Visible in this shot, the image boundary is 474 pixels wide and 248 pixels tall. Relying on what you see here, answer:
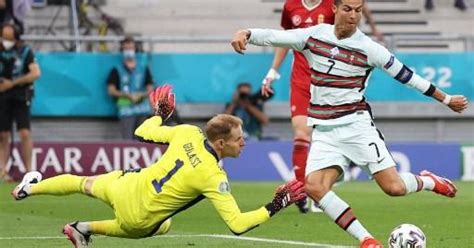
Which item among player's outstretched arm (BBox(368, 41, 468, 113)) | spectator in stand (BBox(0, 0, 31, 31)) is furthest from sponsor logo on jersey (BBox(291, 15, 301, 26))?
spectator in stand (BBox(0, 0, 31, 31))

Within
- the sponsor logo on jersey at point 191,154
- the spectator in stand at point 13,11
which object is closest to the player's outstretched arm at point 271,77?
the sponsor logo on jersey at point 191,154

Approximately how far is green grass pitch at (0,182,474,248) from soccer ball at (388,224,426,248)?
3.48ft

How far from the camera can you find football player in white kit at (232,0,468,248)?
10.7m

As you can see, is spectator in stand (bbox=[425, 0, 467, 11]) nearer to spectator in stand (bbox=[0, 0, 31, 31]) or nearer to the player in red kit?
spectator in stand (bbox=[0, 0, 31, 31])

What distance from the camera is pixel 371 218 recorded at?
46.2 ft

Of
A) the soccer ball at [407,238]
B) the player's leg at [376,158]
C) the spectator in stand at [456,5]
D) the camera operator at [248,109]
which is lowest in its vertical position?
the camera operator at [248,109]

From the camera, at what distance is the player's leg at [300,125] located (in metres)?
14.2

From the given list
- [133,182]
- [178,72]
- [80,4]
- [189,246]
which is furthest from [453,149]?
[133,182]

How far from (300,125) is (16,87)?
21.1 ft

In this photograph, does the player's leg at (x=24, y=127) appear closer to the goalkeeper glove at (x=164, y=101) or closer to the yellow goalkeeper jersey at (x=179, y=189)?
the goalkeeper glove at (x=164, y=101)

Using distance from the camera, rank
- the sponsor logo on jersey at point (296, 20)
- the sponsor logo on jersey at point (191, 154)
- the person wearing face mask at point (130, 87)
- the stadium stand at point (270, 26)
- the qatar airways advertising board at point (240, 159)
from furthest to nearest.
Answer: the stadium stand at point (270, 26) → the person wearing face mask at point (130, 87) → the qatar airways advertising board at point (240, 159) → the sponsor logo on jersey at point (296, 20) → the sponsor logo on jersey at point (191, 154)

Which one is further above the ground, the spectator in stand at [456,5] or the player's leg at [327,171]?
the player's leg at [327,171]

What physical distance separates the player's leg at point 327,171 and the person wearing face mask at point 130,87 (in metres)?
11.1

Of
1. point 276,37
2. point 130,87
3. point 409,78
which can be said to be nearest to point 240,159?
point 130,87
